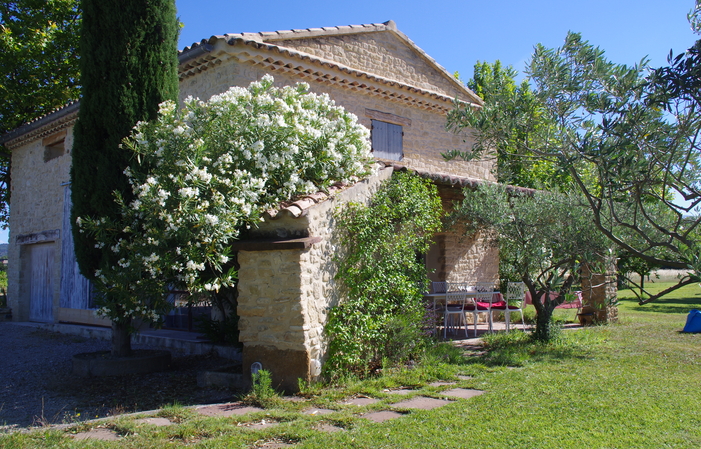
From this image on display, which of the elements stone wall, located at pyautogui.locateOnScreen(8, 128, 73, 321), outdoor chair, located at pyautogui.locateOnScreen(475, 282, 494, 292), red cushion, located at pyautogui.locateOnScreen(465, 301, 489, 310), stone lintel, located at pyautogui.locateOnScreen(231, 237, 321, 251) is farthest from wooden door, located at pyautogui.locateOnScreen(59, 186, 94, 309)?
outdoor chair, located at pyautogui.locateOnScreen(475, 282, 494, 292)

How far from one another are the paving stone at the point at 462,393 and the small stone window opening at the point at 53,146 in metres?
11.3

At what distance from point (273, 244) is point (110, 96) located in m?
3.39

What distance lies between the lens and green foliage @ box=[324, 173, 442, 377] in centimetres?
580

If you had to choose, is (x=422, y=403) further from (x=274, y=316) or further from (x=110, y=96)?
(x=110, y=96)

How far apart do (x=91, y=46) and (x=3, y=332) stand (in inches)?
326

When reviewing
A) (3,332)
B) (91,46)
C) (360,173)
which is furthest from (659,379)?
(3,332)

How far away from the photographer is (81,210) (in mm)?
6820

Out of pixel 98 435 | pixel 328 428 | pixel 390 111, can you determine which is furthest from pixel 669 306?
pixel 98 435

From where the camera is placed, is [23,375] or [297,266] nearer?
[297,266]

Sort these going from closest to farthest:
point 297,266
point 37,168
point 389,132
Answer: point 297,266 < point 389,132 < point 37,168

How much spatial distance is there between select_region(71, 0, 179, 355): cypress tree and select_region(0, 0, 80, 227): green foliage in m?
10.0

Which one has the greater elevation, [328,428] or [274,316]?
[274,316]

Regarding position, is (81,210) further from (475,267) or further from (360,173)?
(475,267)

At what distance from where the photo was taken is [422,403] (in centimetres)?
496
